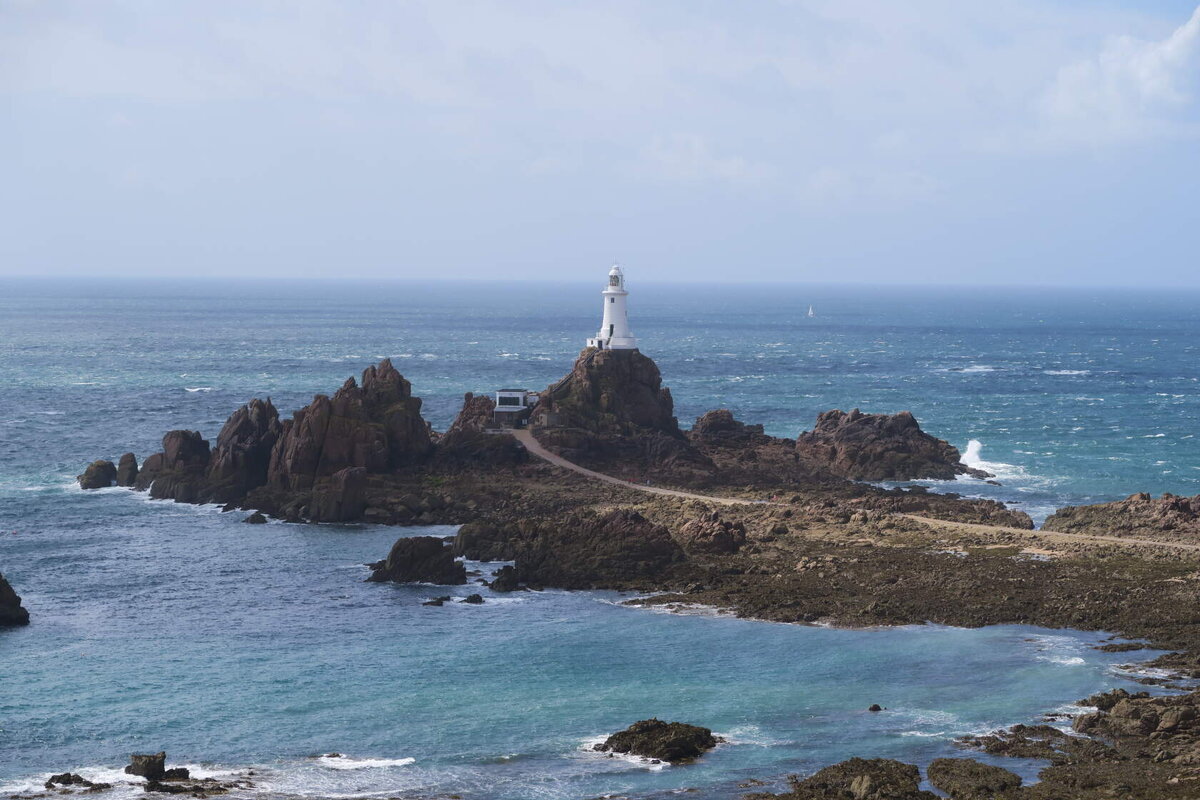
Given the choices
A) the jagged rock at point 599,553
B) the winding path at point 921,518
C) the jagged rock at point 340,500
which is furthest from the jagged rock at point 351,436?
the jagged rock at point 599,553

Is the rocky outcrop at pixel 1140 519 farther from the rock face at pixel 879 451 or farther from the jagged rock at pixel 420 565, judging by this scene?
the jagged rock at pixel 420 565

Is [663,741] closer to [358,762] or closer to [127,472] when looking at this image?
[358,762]

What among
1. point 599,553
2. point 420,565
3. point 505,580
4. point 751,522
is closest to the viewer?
point 505,580

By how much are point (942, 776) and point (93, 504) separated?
55418mm

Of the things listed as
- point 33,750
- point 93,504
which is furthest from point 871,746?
point 93,504

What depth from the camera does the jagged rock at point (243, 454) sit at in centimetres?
7956

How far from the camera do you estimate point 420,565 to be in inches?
2457

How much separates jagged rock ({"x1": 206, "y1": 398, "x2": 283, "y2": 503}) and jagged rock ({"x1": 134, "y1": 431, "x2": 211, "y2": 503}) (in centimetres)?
69

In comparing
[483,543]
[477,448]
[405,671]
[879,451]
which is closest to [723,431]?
[879,451]

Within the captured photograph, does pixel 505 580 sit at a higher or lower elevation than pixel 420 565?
lower

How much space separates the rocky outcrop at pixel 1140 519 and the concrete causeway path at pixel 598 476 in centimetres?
1612

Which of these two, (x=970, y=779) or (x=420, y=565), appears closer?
(x=970, y=779)

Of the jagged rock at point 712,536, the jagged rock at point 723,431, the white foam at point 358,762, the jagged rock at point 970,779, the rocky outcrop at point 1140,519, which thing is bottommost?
the white foam at point 358,762

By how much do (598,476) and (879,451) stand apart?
66.9 ft
